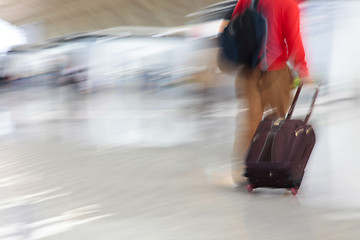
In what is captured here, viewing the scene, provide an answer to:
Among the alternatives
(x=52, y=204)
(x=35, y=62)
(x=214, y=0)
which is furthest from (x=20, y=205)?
(x=214, y=0)

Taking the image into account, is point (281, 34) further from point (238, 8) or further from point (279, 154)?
point (279, 154)

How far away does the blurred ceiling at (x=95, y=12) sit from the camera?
109 feet

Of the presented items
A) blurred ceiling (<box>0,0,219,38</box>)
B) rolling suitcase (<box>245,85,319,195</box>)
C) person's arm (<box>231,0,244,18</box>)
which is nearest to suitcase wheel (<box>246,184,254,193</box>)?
rolling suitcase (<box>245,85,319,195</box>)

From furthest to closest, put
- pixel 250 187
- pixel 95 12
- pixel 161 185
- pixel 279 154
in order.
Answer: pixel 95 12, pixel 161 185, pixel 250 187, pixel 279 154

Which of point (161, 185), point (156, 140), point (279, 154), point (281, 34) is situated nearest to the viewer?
point (279, 154)

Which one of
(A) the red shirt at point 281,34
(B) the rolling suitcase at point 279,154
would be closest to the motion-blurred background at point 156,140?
(B) the rolling suitcase at point 279,154

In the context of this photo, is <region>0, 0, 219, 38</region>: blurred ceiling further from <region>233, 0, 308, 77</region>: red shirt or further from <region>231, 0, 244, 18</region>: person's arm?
<region>233, 0, 308, 77</region>: red shirt

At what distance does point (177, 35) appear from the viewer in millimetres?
13758

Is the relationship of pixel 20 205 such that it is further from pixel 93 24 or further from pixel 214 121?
pixel 93 24

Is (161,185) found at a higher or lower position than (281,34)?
lower

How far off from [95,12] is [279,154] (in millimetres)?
35951

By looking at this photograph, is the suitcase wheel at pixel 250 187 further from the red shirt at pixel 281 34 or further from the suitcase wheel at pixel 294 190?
the red shirt at pixel 281 34

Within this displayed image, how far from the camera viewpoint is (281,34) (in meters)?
4.64

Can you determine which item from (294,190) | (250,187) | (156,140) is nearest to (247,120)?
(250,187)
